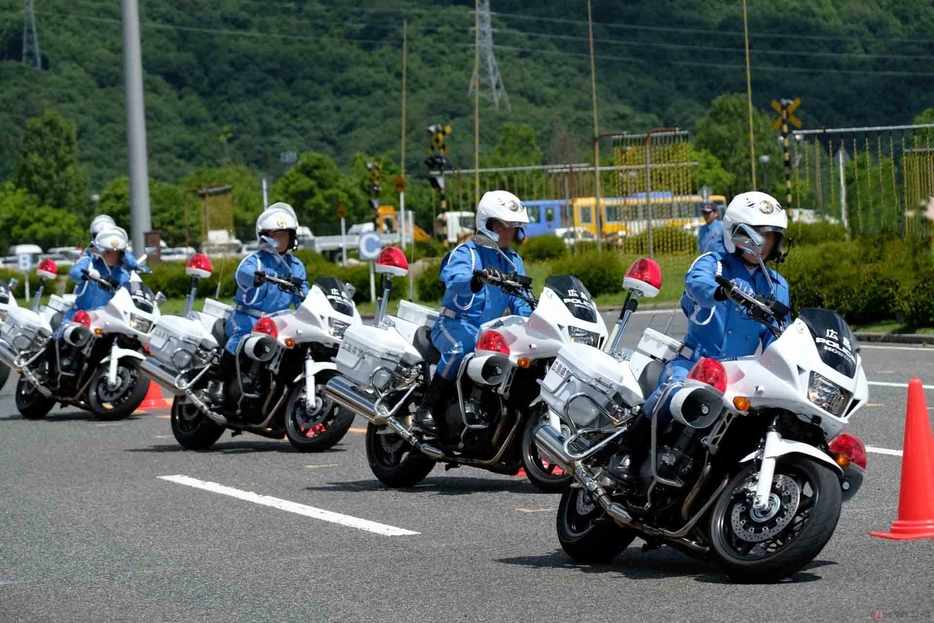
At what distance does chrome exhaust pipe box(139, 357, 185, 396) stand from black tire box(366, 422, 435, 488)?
119 inches

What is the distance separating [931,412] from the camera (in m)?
14.5

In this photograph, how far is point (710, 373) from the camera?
24.8 ft

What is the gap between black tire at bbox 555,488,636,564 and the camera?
328 inches

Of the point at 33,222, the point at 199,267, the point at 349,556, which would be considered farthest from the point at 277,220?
the point at 33,222

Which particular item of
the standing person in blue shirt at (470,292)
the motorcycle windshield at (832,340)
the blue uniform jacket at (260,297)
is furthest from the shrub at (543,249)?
the motorcycle windshield at (832,340)

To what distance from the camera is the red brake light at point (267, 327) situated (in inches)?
542

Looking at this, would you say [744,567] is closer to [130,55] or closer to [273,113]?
[130,55]

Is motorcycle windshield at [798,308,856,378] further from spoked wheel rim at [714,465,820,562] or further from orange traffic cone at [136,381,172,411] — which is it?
orange traffic cone at [136,381,172,411]

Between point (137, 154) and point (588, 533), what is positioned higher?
point (137, 154)

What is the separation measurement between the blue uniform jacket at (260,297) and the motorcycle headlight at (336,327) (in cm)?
66

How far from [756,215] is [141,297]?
1058 cm

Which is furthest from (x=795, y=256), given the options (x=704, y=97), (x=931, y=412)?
(x=704, y=97)

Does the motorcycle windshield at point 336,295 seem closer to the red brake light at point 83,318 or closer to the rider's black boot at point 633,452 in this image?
the red brake light at point 83,318

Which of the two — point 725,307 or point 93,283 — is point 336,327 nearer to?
point 93,283
